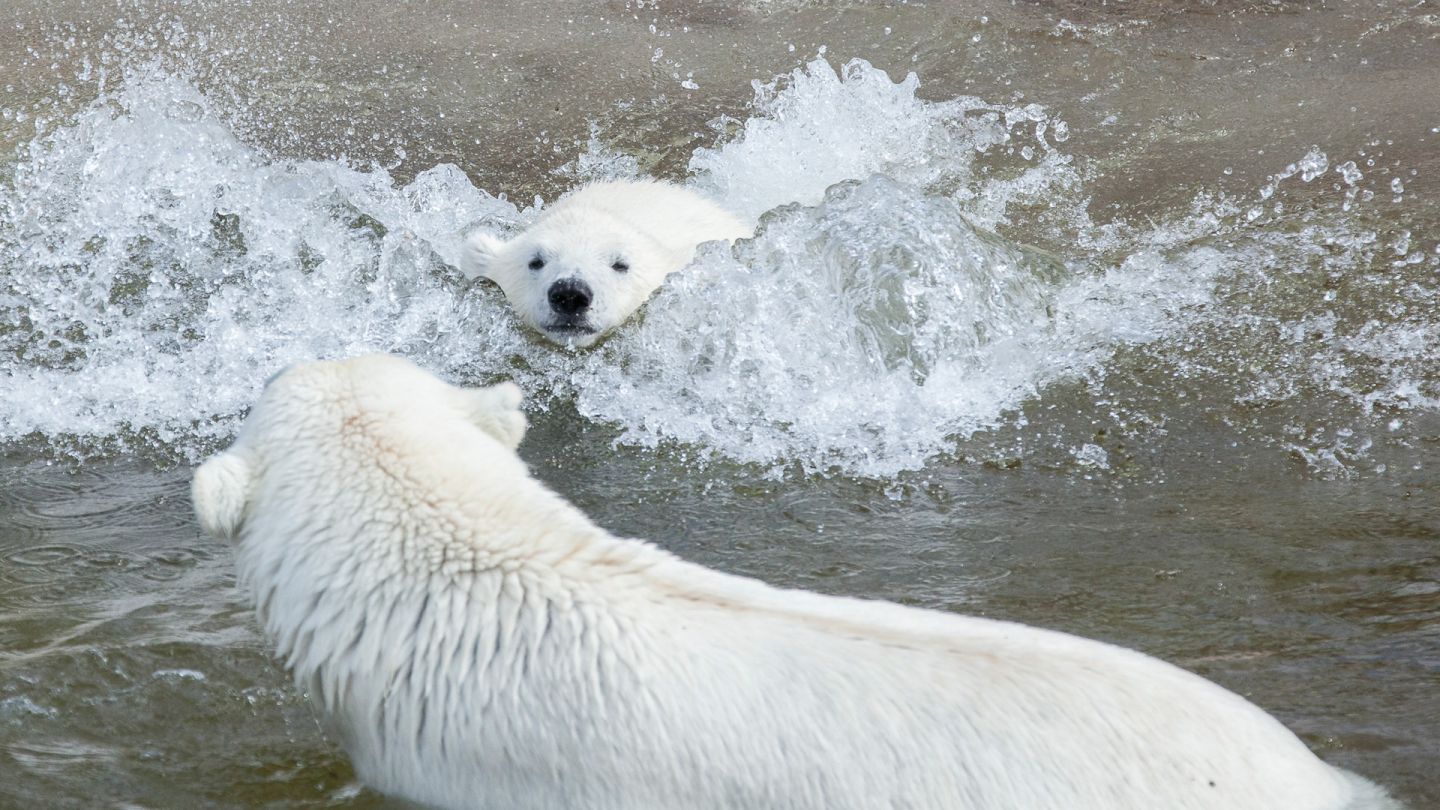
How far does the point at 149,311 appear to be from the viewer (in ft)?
15.9

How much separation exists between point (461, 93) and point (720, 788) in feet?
19.1

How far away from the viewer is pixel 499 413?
237cm

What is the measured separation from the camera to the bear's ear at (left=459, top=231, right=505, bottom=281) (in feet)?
16.0

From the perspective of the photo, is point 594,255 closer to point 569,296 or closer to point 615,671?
point 569,296

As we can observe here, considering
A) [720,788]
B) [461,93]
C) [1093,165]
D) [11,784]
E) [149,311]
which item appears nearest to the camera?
[720,788]

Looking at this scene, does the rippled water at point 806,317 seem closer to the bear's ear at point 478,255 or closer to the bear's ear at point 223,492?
the bear's ear at point 478,255

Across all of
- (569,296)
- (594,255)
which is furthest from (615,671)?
(594,255)

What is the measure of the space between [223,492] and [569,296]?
7.55 feet

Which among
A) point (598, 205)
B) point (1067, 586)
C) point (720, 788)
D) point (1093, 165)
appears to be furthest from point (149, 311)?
point (1093, 165)

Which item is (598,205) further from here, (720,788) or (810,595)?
(720,788)

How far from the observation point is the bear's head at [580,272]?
442 centimetres

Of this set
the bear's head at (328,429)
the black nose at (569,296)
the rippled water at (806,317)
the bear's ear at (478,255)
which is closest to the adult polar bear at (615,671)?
the bear's head at (328,429)

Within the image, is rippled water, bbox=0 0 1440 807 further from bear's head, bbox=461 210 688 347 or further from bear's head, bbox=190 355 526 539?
bear's head, bbox=190 355 526 539

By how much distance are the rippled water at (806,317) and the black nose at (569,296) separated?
0.18 meters
